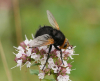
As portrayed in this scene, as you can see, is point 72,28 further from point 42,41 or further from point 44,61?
point 42,41

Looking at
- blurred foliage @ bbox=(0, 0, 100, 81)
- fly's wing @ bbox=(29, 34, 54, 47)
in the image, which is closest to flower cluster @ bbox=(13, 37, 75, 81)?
fly's wing @ bbox=(29, 34, 54, 47)

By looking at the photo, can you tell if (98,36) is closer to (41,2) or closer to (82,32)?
(82,32)

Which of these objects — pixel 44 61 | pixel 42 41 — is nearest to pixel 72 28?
pixel 44 61

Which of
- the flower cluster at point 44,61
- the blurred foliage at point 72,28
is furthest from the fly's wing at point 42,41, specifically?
the blurred foliage at point 72,28

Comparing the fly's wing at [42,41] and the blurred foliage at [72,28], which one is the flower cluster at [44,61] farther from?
the blurred foliage at [72,28]

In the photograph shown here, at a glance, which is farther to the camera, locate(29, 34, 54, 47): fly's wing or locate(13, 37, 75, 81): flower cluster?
locate(13, 37, 75, 81): flower cluster

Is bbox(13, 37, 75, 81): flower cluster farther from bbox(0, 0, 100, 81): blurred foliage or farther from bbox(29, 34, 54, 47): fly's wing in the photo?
bbox(0, 0, 100, 81): blurred foliage

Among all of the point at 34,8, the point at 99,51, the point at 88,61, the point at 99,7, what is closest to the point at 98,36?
the point at 99,51
